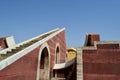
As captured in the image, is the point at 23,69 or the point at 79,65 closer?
the point at 23,69

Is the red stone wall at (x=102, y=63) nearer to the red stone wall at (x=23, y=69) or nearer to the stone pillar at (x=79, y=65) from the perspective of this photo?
the stone pillar at (x=79, y=65)

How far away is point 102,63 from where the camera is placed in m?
11.5

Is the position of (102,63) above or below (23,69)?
above

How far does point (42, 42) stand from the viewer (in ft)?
41.0

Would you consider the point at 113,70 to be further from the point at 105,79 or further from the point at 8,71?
the point at 8,71

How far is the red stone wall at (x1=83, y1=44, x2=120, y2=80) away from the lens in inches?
448

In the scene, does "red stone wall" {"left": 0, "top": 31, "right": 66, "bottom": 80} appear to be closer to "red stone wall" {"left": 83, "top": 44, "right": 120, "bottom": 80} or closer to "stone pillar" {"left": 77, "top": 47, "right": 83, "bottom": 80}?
"stone pillar" {"left": 77, "top": 47, "right": 83, "bottom": 80}

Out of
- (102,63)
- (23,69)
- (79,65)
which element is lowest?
(23,69)

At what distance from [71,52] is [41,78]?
37.3 feet

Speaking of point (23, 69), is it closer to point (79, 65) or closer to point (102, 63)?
point (79, 65)

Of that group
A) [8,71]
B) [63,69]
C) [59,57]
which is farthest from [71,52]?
[8,71]

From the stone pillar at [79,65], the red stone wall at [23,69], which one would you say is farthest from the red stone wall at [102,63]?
the red stone wall at [23,69]

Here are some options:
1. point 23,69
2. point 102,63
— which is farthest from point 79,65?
point 23,69

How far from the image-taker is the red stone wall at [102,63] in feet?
37.3
